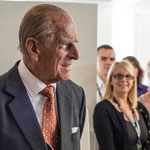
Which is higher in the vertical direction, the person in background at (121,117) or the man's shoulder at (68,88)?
the man's shoulder at (68,88)

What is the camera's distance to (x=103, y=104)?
8.06ft

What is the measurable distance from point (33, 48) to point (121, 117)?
1.44m

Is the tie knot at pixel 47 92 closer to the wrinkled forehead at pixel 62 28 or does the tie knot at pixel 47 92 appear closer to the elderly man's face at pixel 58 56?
the elderly man's face at pixel 58 56

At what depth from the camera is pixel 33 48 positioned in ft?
3.93

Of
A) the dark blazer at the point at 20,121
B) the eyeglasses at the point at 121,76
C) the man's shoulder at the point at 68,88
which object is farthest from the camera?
the eyeglasses at the point at 121,76

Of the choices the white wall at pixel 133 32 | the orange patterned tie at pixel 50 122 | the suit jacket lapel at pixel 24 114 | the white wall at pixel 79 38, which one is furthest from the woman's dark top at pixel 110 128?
the white wall at pixel 133 32

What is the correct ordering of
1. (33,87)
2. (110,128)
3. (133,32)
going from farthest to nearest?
1. (133,32)
2. (110,128)
3. (33,87)

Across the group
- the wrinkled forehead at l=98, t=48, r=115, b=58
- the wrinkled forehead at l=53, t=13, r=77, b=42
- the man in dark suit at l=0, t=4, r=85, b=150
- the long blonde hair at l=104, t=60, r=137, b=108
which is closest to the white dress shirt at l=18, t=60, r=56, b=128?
the man in dark suit at l=0, t=4, r=85, b=150

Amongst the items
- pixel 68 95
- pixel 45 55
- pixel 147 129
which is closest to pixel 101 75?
pixel 147 129

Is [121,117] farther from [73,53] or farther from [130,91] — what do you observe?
[73,53]

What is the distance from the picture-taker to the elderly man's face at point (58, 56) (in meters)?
1.19

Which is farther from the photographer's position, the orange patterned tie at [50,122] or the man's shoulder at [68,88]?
the man's shoulder at [68,88]

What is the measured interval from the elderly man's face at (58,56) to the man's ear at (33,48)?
0.06 ft

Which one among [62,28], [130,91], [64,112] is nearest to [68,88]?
[64,112]
